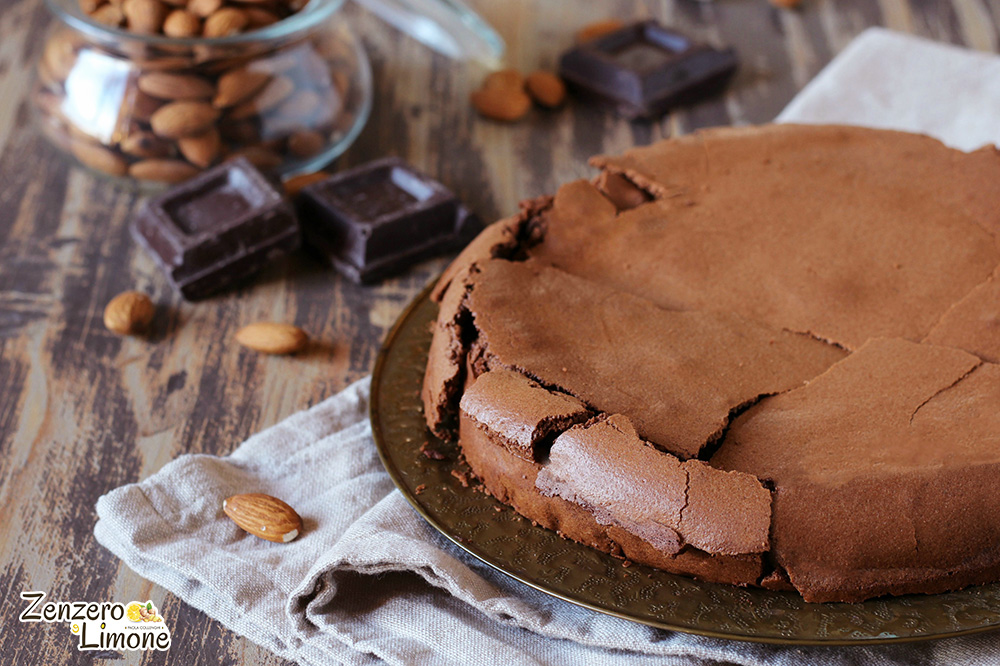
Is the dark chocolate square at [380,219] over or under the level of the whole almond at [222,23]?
under

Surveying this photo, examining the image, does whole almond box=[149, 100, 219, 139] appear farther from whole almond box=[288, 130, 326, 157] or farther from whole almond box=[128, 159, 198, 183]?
whole almond box=[288, 130, 326, 157]

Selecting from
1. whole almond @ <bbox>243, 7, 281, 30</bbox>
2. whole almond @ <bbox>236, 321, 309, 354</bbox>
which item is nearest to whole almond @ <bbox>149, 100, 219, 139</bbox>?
whole almond @ <bbox>243, 7, 281, 30</bbox>

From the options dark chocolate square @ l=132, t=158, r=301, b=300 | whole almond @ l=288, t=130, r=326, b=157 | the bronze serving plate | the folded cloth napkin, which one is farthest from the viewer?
whole almond @ l=288, t=130, r=326, b=157

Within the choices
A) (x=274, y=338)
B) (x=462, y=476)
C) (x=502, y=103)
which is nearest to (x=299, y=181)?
(x=274, y=338)

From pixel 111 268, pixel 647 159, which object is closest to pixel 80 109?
pixel 111 268

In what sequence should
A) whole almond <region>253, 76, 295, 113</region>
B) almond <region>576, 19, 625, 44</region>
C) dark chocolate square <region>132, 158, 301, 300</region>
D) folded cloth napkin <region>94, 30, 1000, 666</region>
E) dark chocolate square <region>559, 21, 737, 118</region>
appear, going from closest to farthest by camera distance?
folded cloth napkin <region>94, 30, 1000, 666</region>
dark chocolate square <region>132, 158, 301, 300</region>
whole almond <region>253, 76, 295, 113</region>
dark chocolate square <region>559, 21, 737, 118</region>
almond <region>576, 19, 625, 44</region>

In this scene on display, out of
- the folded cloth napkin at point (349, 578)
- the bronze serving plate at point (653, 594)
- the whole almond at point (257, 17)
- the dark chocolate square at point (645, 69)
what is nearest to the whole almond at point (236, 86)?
the whole almond at point (257, 17)

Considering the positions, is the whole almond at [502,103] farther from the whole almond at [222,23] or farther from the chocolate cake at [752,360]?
the chocolate cake at [752,360]
